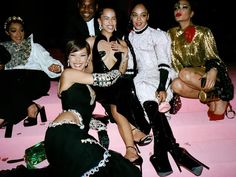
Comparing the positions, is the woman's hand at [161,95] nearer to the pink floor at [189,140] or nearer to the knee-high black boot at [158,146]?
the knee-high black boot at [158,146]

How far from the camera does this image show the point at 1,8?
321 inches

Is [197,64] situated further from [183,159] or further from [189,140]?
[183,159]

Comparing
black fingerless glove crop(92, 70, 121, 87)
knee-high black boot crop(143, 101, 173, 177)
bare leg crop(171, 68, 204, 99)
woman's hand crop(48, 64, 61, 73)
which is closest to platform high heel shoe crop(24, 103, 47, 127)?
woman's hand crop(48, 64, 61, 73)

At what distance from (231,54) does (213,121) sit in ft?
14.0

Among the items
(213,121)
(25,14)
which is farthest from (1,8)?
(213,121)

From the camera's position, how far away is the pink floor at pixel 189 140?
3.74m

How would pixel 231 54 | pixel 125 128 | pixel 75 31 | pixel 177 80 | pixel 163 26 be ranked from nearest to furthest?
pixel 125 128 < pixel 177 80 < pixel 75 31 < pixel 231 54 < pixel 163 26

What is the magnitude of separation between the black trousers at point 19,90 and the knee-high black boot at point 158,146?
5.59ft

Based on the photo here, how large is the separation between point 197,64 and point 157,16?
17.1 feet

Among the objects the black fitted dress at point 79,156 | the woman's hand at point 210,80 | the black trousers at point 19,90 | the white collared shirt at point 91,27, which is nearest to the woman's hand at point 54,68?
the black trousers at point 19,90

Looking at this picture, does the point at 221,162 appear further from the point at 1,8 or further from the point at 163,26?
the point at 1,8

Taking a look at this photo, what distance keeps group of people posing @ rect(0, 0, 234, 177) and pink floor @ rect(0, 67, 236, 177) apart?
6.5 inches

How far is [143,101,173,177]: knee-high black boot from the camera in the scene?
11.0 ft

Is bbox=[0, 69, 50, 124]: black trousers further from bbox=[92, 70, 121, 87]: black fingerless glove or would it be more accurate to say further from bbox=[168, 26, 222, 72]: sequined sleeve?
bbox=[168, 26, 222, 72]: sequined sleeve
